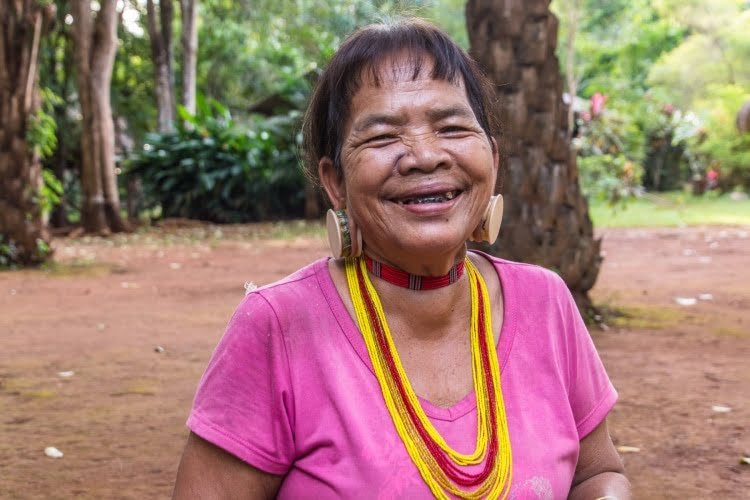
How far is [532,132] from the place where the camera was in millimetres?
4980

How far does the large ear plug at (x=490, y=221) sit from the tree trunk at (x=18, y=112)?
23.7 ft

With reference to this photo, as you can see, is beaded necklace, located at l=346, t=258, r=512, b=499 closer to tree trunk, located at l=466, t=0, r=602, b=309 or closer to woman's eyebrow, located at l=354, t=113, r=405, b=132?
woman's eyebrow, located at l=354, t=113, r=405, b=132

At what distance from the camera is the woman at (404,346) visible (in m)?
1.58

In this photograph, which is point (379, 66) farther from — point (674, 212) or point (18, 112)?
point (674, 212)

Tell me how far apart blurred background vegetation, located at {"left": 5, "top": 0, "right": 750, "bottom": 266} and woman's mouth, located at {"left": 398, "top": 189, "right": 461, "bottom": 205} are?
8.50 metres

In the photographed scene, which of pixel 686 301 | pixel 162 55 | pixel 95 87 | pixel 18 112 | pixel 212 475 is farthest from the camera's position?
pixel 162 55

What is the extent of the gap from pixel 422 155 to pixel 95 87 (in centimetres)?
1150

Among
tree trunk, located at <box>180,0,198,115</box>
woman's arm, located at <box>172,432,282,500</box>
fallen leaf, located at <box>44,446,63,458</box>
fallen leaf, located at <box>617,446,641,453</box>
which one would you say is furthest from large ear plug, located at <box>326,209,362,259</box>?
tree trunk, located at <box>180,0,198,115</box>

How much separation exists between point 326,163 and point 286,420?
0.56m

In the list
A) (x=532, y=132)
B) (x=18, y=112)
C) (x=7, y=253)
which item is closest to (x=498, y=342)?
(x=532, y=132)

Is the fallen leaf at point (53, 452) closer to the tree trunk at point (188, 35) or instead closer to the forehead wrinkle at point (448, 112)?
the forehead wrinkle at point (448, 112)

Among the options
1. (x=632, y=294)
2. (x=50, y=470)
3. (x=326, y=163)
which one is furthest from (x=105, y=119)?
(x=326, y=163)

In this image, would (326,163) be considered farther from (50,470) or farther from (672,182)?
(672,182)

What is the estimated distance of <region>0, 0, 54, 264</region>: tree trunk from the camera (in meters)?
8.02
